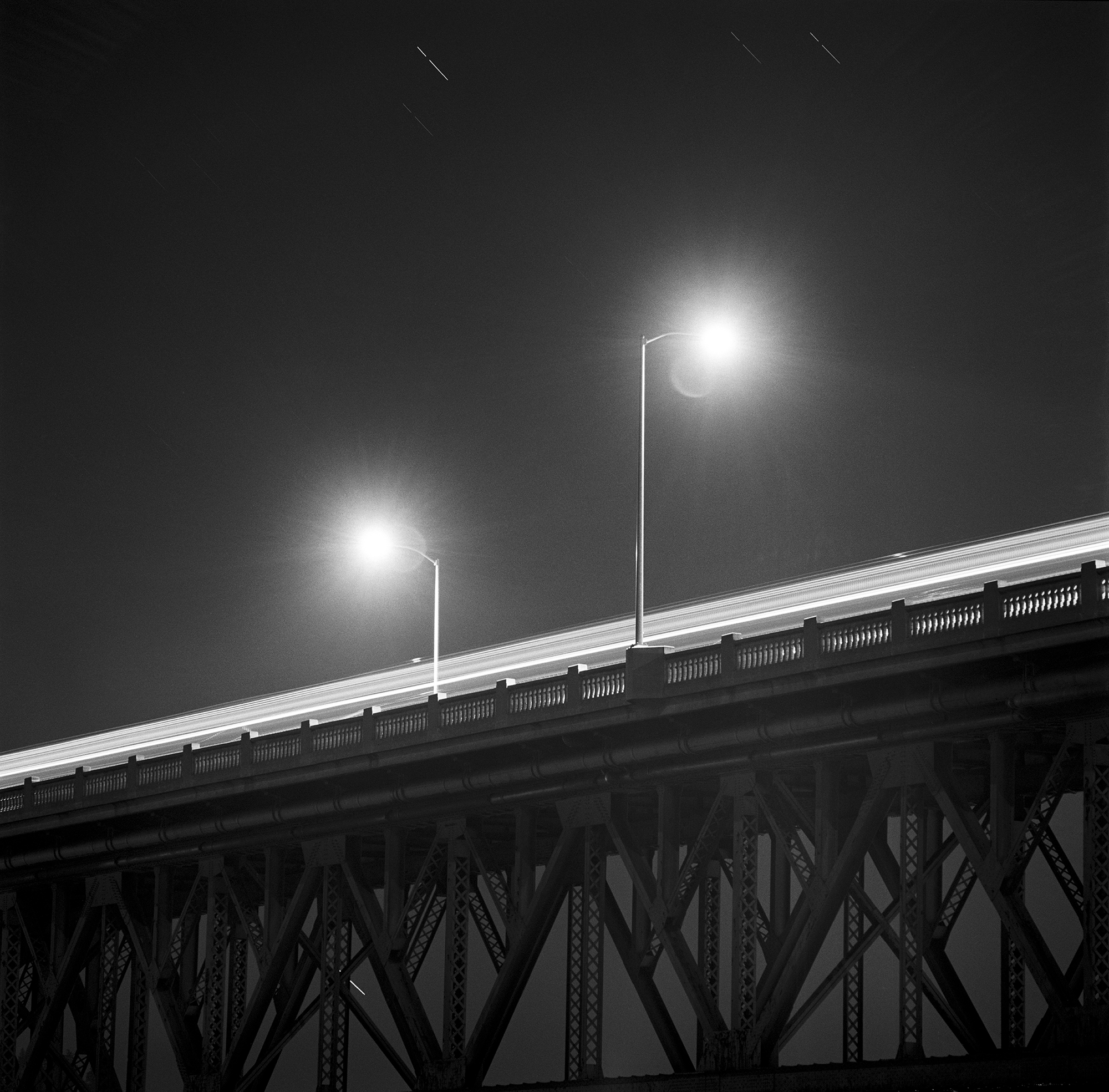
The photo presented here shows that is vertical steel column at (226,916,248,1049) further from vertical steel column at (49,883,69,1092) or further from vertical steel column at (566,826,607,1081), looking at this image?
vertical steel column at (566,826,607,1081)

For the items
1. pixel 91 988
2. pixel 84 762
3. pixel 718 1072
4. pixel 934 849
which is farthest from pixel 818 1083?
pixel 84 762

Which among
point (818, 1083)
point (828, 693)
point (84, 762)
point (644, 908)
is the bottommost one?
point (818, 1083)

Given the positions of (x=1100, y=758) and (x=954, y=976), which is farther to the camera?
(x=954, y=976)

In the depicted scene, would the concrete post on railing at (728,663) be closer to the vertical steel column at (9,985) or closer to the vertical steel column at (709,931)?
the vertical steel column at (709,931)

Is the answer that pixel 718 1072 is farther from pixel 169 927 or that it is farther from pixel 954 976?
pixel 169 927

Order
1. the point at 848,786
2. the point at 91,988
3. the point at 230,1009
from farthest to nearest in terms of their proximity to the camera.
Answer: the point at 91,988, the point at 230,1009, the point at 848,786

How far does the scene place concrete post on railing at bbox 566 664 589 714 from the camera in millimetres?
45062

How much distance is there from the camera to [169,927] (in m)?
58.8

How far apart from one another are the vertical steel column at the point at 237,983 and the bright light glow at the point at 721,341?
21.0 meters

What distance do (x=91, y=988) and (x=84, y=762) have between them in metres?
21.5

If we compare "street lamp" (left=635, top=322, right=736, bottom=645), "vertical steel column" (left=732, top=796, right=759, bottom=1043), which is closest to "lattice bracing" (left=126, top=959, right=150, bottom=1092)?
"street lamp" (left=635, top=322, right=736, bottom=645)

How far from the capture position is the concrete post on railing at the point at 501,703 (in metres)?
46.8

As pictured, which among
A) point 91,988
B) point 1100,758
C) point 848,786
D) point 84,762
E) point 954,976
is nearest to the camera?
point 1100,758

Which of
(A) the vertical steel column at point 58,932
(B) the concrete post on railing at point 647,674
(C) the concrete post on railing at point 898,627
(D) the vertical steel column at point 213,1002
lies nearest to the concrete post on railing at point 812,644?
(C) the concrete post on railing at point 898,627
